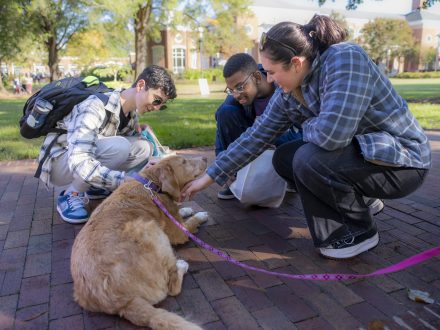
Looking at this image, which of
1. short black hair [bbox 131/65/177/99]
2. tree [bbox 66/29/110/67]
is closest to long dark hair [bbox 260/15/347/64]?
short black hair [bbox 131/65/177/99]

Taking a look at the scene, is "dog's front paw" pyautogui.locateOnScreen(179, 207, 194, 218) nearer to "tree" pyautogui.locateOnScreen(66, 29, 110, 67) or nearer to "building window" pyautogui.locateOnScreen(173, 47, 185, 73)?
"tree" pyautogui.locateOnScreen(66, 29, 110, 67)

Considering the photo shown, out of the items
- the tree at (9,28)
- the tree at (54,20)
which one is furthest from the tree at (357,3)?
the tree at (9,28)

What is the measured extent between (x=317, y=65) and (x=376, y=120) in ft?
1.90

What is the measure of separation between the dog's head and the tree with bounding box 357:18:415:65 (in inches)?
2501

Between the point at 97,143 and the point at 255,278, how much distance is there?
209 centimetres

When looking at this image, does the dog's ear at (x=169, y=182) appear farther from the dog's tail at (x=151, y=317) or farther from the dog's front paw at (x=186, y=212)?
the dog's tail at (x=151, y=317)

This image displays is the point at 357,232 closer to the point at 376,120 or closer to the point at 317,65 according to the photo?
the point at 376,120

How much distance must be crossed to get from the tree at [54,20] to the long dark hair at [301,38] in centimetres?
2555

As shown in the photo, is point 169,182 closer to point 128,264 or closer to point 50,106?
point 128,264

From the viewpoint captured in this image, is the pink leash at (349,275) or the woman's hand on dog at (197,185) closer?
the pink leash at (349,275)

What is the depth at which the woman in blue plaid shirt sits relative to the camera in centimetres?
252

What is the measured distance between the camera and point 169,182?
3.30 m

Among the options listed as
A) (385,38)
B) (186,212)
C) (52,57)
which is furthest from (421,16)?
(186,212)

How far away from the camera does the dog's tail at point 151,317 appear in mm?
2090
